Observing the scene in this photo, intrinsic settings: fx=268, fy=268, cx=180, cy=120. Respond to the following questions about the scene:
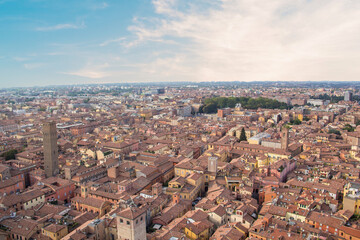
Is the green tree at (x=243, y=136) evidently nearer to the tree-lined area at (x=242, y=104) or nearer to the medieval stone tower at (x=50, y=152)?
the medieval stone tower at (x=50, y=152)

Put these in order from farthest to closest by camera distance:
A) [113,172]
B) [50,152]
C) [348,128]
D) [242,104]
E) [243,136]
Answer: [242,104] < [348,128] < [243,136] < [50,152] < [113,172]

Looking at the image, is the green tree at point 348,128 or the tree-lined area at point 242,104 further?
the tree-lined area at point 242,104

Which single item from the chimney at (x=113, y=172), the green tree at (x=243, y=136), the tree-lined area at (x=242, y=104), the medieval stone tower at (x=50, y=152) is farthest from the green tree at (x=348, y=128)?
the medieval stone tower at (x=50, y=152)

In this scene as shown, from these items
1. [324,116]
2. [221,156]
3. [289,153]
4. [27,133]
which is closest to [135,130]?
[27,133]

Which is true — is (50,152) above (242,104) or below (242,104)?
below

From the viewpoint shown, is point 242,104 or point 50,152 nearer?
point 50,152

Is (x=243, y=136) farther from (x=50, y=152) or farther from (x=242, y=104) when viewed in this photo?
(x=242, y=104)

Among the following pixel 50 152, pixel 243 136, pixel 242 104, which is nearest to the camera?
pixel 50 152

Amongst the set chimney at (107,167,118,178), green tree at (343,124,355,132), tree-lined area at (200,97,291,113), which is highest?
tree-lined area at (200,97,291,113)

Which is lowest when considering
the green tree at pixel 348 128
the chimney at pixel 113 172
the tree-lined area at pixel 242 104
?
the chimney at pixel 113 172

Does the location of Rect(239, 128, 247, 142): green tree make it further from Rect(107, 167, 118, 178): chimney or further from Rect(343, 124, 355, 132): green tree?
Rect(107, 167, 118, 178): chimney

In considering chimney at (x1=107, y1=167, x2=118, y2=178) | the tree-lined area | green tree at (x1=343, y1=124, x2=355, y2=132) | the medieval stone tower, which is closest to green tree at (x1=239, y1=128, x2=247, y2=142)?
green tree at (x1=343, y1=124, x2=355, y2=132)

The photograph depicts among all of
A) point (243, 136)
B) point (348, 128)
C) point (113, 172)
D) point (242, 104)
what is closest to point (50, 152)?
point (113, 172)
